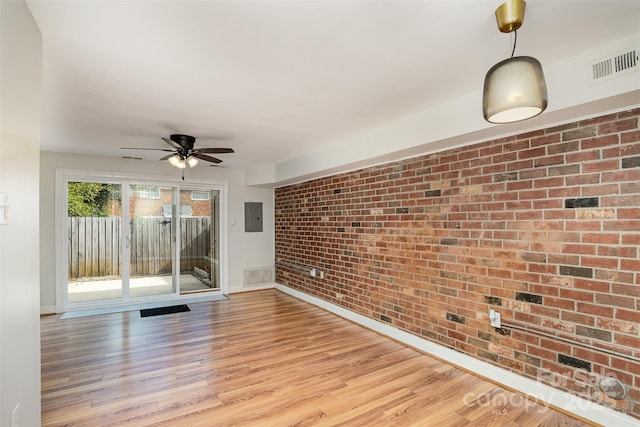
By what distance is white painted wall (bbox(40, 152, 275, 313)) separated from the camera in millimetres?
4438

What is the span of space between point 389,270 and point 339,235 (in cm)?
104

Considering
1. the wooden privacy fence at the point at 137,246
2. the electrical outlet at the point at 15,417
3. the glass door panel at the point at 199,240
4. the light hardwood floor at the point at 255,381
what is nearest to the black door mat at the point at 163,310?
the light hardwood floor at the point at 255,381

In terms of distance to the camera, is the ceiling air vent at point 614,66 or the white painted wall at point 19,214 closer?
the white painted wall at point 19,214

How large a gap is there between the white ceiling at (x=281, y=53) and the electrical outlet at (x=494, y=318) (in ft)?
6.07

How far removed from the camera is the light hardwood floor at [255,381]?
2.11 meters

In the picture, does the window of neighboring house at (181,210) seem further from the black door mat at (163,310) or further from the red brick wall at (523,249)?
the red brick wall at (523,249)

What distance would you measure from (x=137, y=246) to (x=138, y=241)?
85 millimetres

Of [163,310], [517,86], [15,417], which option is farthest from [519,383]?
[163,310]

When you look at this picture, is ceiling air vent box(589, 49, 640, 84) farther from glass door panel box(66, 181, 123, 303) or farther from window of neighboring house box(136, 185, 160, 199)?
glass door panel box(66, 181, 123, 303)

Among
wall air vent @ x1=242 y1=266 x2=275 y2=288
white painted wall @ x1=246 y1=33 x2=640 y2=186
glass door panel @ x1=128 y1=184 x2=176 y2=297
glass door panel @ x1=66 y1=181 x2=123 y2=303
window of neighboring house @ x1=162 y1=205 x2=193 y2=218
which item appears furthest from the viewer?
wall air vent @ x1=242 y1=266 x2=275 y2=288

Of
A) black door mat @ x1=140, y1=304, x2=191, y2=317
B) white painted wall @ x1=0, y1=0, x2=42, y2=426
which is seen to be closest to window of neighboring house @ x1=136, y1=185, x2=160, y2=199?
black door mat @ x1=140, y1=304, x2=191, y2=317

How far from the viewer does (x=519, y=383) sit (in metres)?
2.38

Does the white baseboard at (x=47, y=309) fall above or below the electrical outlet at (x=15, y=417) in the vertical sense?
below

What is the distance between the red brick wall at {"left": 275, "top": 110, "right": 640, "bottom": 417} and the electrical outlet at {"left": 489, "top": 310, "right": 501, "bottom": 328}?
0.04 metres
